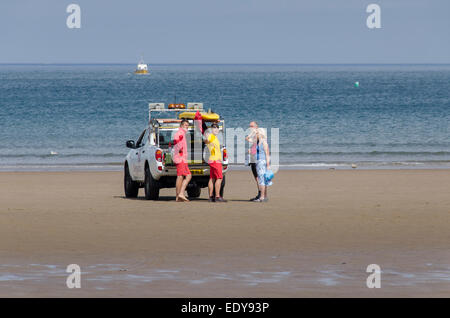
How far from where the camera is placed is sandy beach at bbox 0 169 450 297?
1012 cm

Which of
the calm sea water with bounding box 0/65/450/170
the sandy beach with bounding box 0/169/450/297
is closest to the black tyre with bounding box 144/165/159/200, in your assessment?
the sandy beach with bounding box 0/169/450/297

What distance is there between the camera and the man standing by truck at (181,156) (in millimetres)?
18406

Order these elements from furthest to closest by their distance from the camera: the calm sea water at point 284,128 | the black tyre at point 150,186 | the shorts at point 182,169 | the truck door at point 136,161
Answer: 1. the calm sea water at point 284,128
2. the truck door at point 136,161
3. the black tyre at point 150,186
4. the shorts at point 182,169

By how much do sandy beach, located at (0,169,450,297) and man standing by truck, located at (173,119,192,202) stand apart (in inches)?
18.5

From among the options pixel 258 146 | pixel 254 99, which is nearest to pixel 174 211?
pixel 258 146

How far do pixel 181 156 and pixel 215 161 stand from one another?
0.66 meters

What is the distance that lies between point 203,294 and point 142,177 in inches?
415

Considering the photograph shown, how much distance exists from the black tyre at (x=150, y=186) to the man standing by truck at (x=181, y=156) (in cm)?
75

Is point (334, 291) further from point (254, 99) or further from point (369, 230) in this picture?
point (254, 99)

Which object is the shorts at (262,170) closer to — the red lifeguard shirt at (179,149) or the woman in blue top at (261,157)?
the woman in blue top at (261,157)

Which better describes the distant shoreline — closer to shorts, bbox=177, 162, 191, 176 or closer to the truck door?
the truck door

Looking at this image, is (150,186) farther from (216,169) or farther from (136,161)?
(216,169)

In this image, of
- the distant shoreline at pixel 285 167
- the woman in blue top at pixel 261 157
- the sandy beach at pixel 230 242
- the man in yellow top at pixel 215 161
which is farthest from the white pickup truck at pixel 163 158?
the distant shoreline at pixel 285 167

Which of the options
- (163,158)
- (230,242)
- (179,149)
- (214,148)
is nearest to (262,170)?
(214,148)
